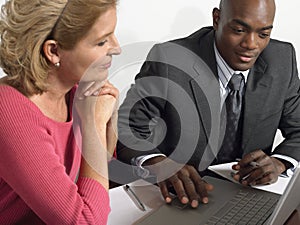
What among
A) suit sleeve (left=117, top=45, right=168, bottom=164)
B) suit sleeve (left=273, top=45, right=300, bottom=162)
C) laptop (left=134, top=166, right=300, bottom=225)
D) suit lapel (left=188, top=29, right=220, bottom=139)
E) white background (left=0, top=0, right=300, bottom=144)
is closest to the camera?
laptop (left=134, top=166, right=300, bottom=225)

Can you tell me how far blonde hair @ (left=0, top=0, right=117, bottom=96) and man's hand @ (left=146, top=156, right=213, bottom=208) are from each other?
17.8 inches

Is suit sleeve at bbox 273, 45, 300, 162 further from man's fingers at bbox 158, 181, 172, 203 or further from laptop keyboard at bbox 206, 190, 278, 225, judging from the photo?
man's fingers at bbox 158, 181, 172, 203

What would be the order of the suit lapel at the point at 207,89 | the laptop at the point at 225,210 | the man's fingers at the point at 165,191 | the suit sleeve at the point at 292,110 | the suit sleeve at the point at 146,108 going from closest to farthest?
the laptop at the point at 225,210 → the man's fingers at the point at 165,191 → the suit sleeve at the point at 146,108 → the suit lapel at the point at 207,89 → the suit sleeve at the point at 292,110

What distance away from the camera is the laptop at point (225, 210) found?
119 centimetres

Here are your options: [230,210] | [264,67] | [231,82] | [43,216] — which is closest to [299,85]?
[264,67]

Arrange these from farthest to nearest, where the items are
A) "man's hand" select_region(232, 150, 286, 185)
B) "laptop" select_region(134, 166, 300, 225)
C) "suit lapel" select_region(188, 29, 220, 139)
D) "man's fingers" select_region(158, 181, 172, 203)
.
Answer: "suit lapel" select_region(188, 29, 220, 139), "man's hand" select_region(232, 150, 286, 185), "man's fingers" select_region(158, 181, 172, 203), "laptop" select_region(134, 166, 300, 225)

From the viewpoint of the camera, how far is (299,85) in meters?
1.93

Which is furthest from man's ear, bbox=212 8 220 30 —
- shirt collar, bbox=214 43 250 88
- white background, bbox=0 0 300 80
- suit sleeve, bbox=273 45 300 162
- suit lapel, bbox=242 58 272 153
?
white background, bbox=0 0 300 80

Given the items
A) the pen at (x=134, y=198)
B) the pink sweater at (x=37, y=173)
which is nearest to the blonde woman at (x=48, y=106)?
the pink sweater at (x=37, y=173)

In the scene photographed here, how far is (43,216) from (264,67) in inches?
43.1

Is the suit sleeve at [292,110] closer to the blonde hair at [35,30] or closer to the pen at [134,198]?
the pen at [134,198]

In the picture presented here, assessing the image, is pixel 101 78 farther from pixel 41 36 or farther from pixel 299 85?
pixel 299 85

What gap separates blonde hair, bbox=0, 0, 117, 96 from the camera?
1074mm

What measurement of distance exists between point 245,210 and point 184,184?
18 centimetres
